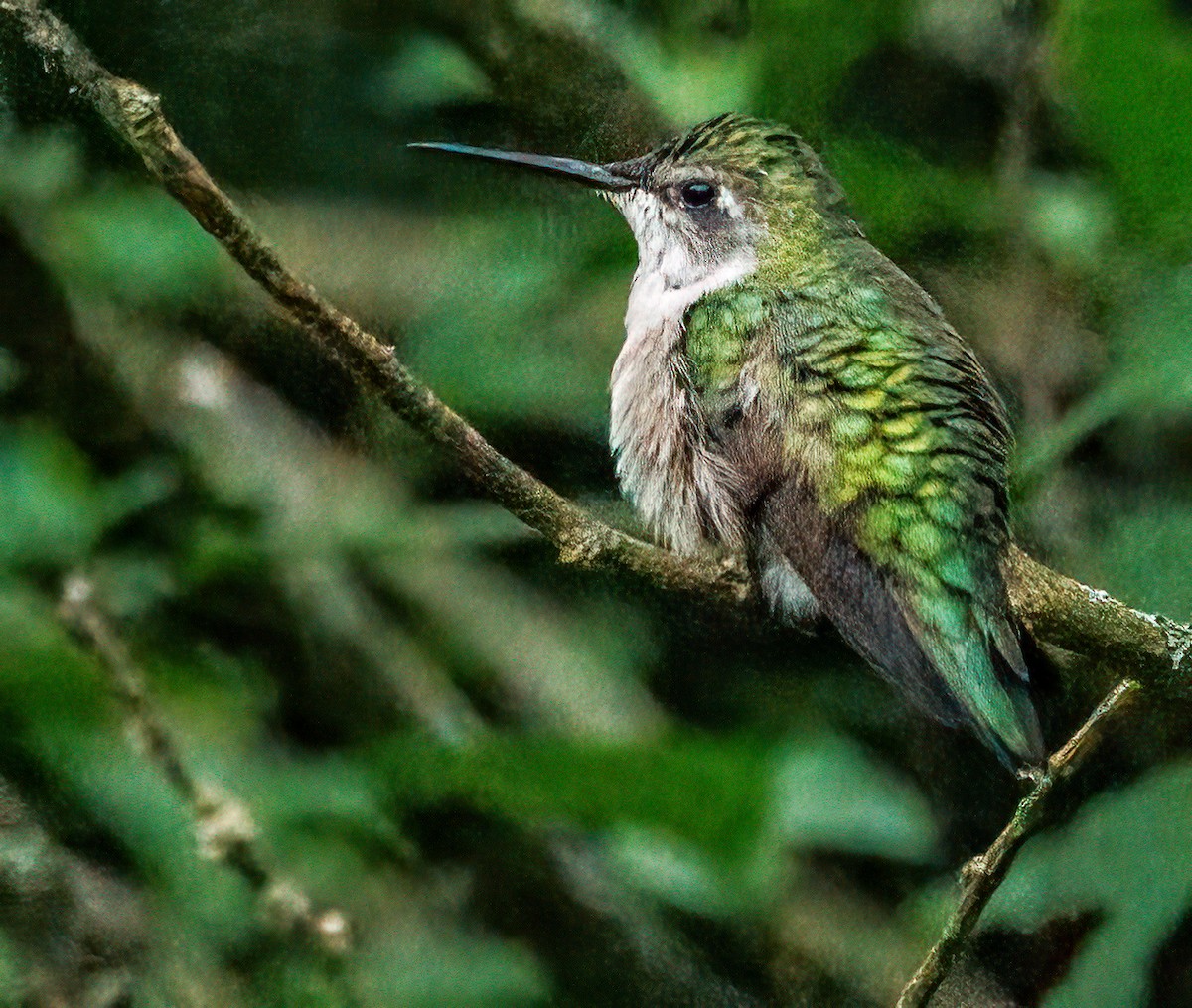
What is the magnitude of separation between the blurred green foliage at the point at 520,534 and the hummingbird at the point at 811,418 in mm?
35

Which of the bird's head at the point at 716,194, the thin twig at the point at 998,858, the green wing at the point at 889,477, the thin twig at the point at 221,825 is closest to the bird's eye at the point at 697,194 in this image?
the bird's head at the point at 716,194

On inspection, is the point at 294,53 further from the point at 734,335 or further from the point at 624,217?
the point at 734,335

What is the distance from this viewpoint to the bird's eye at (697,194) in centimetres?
126

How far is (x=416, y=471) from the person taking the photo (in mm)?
1216

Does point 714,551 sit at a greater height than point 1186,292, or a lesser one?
lesser

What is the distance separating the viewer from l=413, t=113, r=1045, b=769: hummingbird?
1110 millimetres

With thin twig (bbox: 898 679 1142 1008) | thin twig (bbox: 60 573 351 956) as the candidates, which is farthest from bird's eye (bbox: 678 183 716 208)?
thin twig (bbox: 60 573 351 956)

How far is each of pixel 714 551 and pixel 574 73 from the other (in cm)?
46

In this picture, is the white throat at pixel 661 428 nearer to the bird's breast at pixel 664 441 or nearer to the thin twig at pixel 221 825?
the bird's breast at pixel 664 441

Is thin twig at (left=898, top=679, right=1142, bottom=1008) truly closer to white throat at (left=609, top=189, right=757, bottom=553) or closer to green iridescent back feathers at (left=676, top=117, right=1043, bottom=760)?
green iridescent back feathers at (left=676, top=117, right=1043, bottom=760)

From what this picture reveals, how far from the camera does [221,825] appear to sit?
1.25 meters

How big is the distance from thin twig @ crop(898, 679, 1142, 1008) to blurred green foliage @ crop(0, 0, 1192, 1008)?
2cm

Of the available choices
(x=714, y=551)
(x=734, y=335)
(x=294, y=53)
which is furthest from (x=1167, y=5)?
(x=294, y=53)

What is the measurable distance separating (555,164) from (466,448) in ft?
0.95
